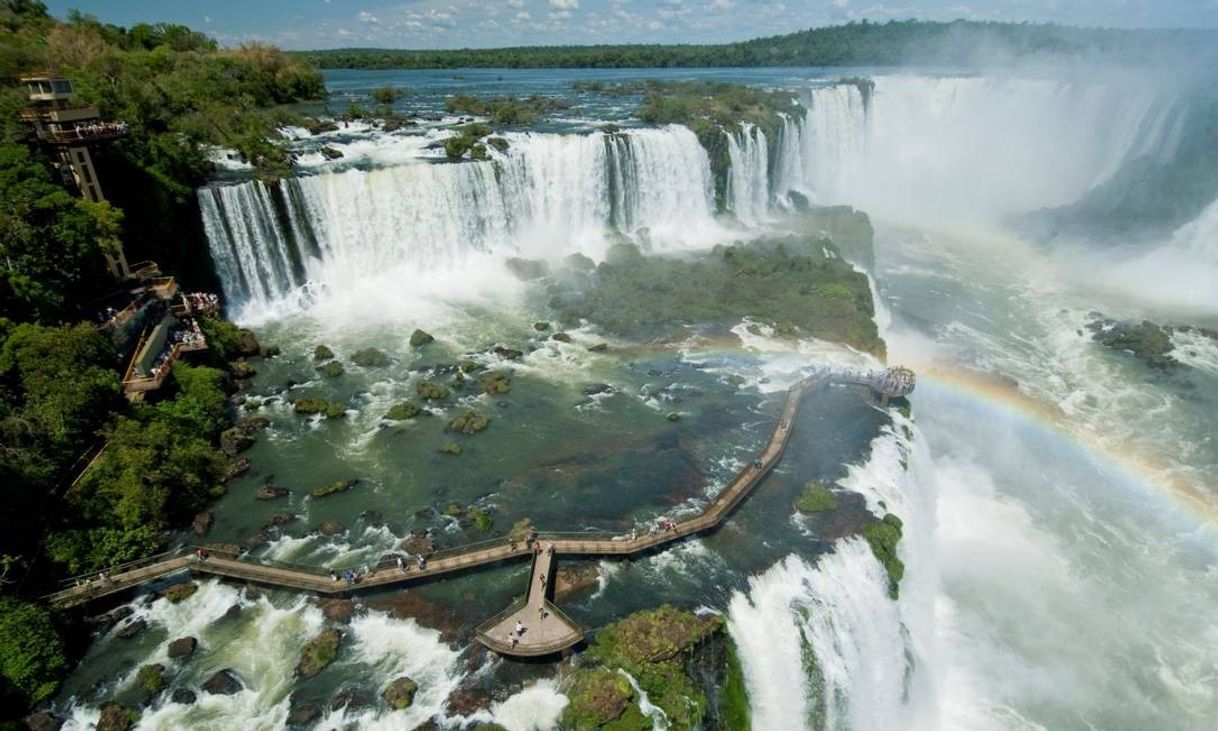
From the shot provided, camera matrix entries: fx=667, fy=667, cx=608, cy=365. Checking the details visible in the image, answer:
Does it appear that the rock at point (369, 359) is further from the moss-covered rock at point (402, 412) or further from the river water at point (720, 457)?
the moss-covered rock at point (402, 412)

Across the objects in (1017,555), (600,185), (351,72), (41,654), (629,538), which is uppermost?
(351,72)

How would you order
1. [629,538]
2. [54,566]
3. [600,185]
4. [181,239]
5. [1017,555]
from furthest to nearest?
[600,185] < [181,239] < [1017,555] < [629,538] < [54,566]

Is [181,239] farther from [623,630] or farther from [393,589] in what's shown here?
[623,630]

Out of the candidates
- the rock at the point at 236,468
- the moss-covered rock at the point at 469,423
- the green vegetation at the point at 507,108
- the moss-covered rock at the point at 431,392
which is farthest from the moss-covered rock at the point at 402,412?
the green vegetation at the point at 507,108

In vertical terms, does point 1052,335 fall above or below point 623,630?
below

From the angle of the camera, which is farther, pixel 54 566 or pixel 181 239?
pixel 181 239

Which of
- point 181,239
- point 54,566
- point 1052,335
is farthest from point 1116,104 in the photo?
point 54,566

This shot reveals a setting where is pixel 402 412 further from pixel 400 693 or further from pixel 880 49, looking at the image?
pixel 880 49

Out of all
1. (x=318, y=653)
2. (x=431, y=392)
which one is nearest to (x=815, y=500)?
(x=318, y=653)
